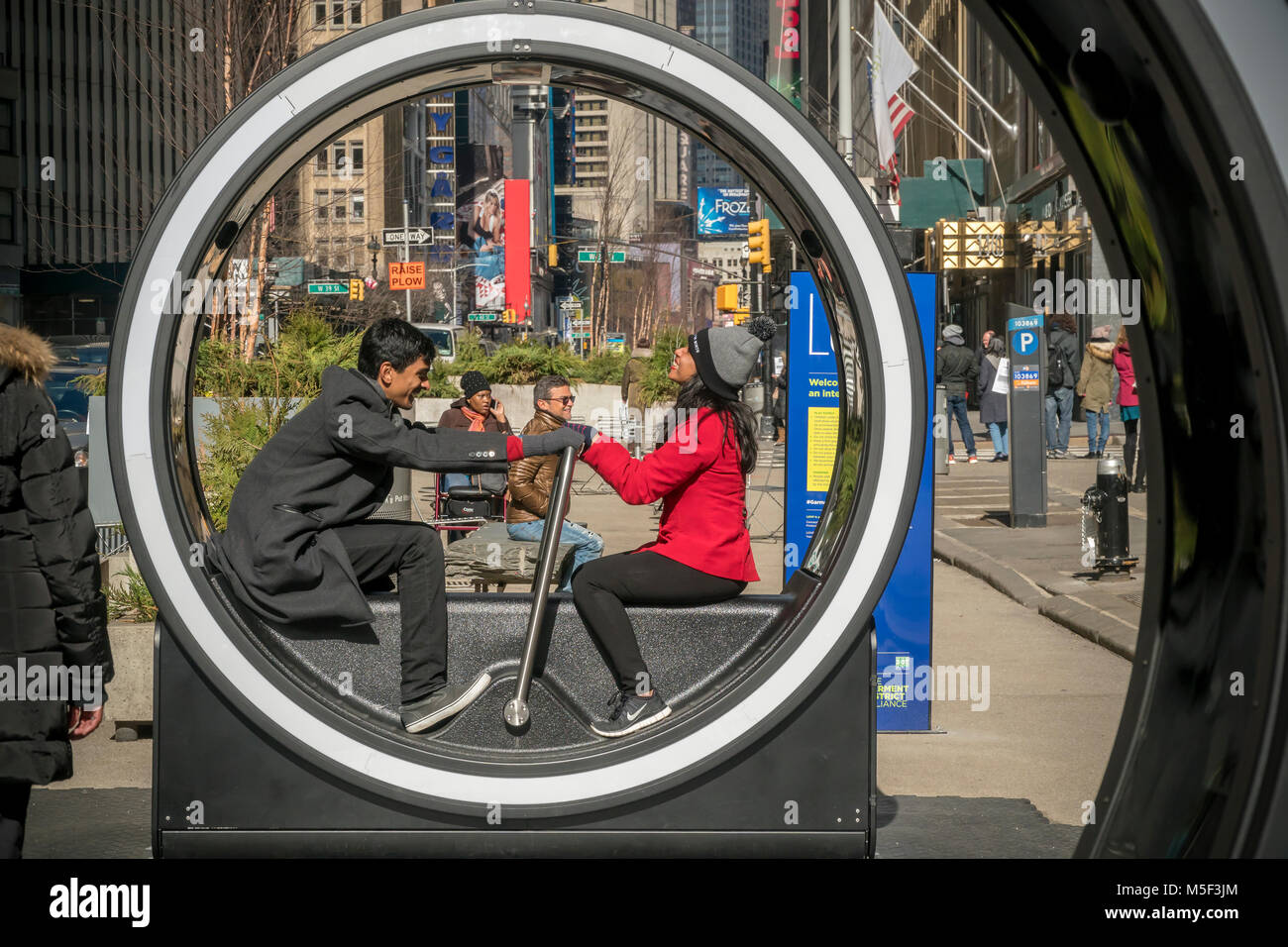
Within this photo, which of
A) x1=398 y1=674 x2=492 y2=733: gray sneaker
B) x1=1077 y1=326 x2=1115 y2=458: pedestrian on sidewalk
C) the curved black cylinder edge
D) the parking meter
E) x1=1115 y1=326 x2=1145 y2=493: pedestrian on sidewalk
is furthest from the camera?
x1=1077 y1=326 x2=1115 y2=458: pedestrian on sidewalk

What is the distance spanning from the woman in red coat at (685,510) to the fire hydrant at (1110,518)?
5.66 meters

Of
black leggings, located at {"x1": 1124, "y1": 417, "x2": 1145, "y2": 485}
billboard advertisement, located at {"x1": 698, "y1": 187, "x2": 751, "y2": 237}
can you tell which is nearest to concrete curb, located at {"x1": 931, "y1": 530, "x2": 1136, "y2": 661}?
black leggings, located at {"x1": 1124, "y1": 417, "x2": 1145, "y2": 485}

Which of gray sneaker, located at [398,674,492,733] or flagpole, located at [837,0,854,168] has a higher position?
flagpole, located at [837,0,854,168]

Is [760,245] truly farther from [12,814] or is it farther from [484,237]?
[484,237]

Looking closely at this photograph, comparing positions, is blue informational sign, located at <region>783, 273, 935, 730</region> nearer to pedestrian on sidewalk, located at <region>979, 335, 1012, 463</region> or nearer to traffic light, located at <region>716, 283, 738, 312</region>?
pedestrian on sidewalk, located at <region>979, 335, 1012, 463</region>

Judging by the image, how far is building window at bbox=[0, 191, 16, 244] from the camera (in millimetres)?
42125

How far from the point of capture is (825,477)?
6273 millimetres

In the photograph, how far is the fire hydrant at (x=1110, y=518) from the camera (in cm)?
970

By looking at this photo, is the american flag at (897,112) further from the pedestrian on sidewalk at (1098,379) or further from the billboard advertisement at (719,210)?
the billboard advertisement at (719,210)

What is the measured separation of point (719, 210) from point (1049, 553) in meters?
28.5

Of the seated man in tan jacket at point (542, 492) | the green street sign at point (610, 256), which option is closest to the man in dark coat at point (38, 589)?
the seated man in tan jacket at point (542, 492)

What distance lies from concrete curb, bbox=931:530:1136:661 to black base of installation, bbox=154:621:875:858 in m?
3.49

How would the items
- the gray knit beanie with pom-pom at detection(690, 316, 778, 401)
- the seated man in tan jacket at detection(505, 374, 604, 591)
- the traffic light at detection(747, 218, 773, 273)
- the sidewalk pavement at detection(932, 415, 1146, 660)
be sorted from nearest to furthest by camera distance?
the gray knit beanie with pom-pom at detection(690, 316, 778, 401) → the seated man in tan jacket at detection(505, 374, 604, 591) → the sidewalk pavement at detection(932, 415, 1146, 660) → the traffic light at detection(747, 218, 773, 273)

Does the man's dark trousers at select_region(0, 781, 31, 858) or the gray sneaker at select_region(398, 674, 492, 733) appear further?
the gray sneaker at select_region(398, 674, 492, 733)
